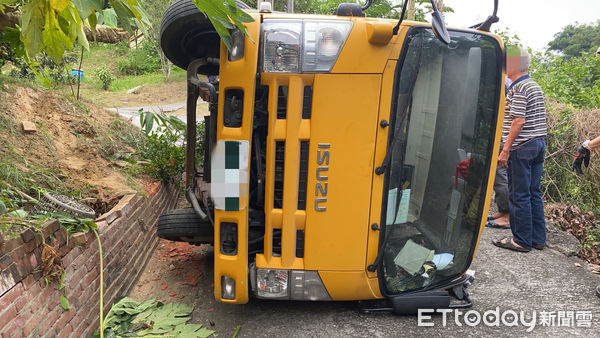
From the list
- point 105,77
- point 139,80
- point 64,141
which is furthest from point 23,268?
point 139,80

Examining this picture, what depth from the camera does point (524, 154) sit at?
4137mm

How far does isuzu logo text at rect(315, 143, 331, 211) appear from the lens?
2.66 metres

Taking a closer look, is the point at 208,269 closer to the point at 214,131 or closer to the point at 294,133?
the point at 214,131

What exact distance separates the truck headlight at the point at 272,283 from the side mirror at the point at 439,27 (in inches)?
65.8

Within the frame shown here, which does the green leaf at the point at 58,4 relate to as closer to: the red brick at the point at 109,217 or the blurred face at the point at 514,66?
the red brick at the point at 109,217

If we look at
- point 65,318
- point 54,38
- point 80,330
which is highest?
point 54,38

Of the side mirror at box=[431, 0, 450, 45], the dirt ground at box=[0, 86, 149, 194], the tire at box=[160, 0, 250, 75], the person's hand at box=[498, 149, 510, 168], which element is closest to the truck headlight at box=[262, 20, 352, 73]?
the tire at box=[160, 0, 250, 75]

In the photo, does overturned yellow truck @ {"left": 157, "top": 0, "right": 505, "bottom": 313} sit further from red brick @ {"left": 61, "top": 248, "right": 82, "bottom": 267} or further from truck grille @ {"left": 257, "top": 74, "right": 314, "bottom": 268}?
red brick @ {"left": 61, "top": 248, "right": 82, "bottom": 267}

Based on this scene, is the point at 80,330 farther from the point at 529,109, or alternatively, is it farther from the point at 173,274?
the point at 529,109

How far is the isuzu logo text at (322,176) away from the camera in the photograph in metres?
2.66

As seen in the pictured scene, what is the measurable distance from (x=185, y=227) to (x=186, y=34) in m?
1.48

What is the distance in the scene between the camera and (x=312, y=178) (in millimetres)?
2693

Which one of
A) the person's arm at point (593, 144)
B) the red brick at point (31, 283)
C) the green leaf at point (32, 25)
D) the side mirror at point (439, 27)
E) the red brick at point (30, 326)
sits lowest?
the red brick at point (30, 326)

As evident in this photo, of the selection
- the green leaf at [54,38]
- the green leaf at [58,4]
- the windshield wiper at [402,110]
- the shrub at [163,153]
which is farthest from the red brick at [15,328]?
the shrub at [163,153]
